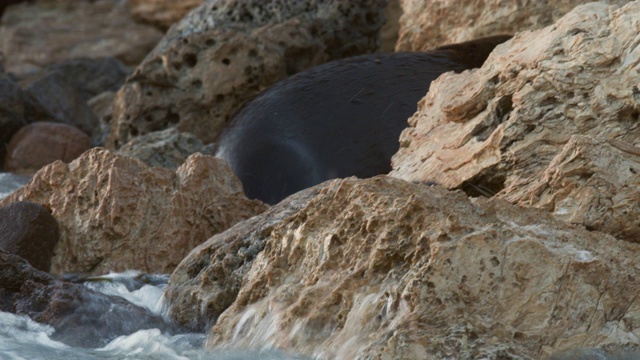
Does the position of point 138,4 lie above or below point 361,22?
below

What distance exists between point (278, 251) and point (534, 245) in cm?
100

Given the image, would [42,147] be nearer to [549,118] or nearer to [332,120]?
[332,120]

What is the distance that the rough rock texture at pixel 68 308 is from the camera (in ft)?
15.8

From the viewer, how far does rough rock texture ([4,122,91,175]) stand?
10.2 m

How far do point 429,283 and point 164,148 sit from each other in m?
4.42

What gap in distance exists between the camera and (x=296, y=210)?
5086mm

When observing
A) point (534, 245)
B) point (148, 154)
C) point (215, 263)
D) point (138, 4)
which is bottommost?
point (138, 4)

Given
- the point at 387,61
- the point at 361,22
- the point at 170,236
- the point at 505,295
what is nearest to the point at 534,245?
the point at 505,295

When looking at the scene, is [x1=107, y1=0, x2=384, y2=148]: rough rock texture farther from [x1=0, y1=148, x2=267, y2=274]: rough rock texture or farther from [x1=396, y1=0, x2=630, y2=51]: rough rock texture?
[x1=0, y1=148, x2=267, y2=274]: rough rock texture

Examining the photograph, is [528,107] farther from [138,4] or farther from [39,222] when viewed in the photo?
[138,4]

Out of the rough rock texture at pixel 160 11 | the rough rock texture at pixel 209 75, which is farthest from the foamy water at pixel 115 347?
the rough rock texture at pixel 160 11

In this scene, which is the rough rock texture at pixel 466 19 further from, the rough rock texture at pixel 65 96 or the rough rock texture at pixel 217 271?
the rough rock texture at pixel 217 271

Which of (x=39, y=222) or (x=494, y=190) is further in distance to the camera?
(x=39, y=222)

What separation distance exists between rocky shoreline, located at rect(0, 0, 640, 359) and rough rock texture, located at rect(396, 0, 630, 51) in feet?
6.65
